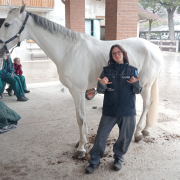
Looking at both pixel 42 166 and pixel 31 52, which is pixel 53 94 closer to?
pixel 42 166

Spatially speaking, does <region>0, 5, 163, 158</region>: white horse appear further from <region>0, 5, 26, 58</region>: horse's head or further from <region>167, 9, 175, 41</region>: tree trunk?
<region>167, 9, 175, 41</region>: tree trunk

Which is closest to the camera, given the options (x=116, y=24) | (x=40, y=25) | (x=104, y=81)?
(x=104, y=81)

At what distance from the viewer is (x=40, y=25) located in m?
2.79

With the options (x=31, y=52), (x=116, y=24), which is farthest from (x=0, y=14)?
(x=116, y=24)

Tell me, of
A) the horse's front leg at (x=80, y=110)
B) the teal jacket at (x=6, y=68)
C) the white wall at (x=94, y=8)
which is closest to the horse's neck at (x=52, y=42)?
the horse's front leg at (x=80, y=110)

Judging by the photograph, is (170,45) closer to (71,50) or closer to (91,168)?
(71,50)

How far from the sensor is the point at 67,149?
9.89 feet

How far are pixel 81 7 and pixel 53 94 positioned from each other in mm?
3328

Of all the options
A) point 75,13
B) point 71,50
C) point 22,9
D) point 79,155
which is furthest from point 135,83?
point 75,13

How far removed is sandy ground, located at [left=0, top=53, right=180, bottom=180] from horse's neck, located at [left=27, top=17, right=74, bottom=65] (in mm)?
1248

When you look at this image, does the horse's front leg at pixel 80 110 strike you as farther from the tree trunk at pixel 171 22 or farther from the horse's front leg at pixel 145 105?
the tree trunk at pixel 171 22

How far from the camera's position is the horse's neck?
2814 mm

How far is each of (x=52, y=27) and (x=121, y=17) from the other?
8.22 feet

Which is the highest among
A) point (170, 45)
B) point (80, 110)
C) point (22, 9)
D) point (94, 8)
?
point (94, 8)
